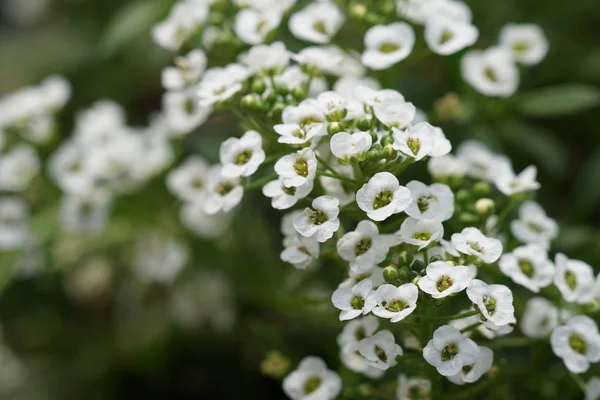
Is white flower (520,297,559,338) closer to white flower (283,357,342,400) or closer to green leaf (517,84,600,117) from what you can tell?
white flower (283,357,342,400)

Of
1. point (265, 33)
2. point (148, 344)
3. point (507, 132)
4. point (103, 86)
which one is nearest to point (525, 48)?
point (507, 132)

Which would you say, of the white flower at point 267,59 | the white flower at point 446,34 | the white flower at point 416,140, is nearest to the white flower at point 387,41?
the white flower at point 446,34

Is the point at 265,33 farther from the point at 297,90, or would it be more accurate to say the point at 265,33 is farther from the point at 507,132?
the point at 507,132

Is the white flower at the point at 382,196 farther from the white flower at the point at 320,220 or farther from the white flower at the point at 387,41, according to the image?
the white flower at the point at 387,41

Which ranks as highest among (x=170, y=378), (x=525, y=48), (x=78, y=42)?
(x=525, y=48)

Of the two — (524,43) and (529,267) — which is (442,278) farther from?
(524,43)

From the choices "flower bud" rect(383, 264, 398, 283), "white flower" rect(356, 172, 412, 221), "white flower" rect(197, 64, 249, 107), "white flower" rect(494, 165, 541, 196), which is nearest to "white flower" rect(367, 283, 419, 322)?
"flower bud" rect(383, 264, 398, 283)
